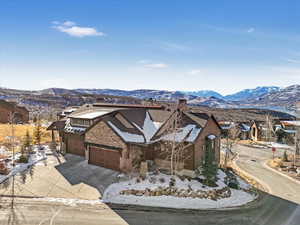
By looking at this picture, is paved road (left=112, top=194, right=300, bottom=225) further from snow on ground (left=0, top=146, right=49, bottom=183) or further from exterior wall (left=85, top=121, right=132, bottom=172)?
snow on ground (left=0, top=146, right=49, bottom=183)

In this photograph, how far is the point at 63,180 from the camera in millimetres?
21469

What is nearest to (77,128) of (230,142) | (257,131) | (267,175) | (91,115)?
(91,115)

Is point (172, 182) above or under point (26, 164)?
under

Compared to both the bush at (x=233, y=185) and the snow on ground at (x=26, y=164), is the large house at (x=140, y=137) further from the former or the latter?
the snow on ground at (x=26, y=164)

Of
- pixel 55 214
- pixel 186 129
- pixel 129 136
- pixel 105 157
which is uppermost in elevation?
pixel 186 129

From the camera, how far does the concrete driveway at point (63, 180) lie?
18.9 m

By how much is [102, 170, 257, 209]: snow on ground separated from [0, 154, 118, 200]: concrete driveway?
4.34ft

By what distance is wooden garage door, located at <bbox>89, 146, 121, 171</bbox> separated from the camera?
23609 mm

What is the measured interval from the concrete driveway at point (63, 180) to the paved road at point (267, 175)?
681 inches

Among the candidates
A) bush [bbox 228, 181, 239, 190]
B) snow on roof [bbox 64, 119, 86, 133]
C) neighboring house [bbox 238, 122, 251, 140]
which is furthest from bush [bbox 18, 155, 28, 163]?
neighboring house [bbox 238, 122, 251, 140]

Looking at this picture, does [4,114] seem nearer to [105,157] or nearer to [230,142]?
[105,157]

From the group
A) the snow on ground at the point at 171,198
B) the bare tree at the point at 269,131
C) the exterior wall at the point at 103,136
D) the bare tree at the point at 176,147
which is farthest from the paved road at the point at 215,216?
the bare tree at the point at 269,131

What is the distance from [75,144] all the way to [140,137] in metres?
10.1

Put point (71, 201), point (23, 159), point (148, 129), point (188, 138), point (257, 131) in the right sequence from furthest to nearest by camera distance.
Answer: point (257, 131), point (148, 129), point (23, 159), point (188, 138), point (71, 201)
